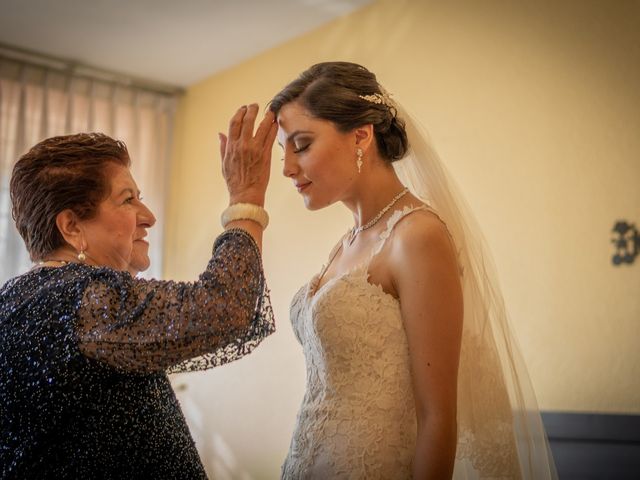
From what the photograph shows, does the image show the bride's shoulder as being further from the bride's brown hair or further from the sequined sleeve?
the sequined sleeve

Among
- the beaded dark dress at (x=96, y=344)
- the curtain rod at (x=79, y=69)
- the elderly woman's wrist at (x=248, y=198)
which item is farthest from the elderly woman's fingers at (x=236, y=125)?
the curtain rod at (x=79, y=69)

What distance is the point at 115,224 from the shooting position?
Result: 1457 mm

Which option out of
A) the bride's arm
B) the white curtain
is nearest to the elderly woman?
the bride's arm

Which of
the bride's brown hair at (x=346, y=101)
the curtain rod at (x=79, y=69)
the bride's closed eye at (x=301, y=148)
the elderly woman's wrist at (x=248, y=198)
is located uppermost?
the curtain rod at (x=79, y=69)

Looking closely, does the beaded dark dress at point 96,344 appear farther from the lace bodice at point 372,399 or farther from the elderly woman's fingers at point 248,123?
the lace bodice at point 372,399

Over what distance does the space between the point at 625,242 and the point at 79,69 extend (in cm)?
368

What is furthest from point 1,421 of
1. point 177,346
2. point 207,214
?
point 207,214

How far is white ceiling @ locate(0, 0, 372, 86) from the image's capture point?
3766mm

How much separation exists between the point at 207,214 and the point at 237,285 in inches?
142

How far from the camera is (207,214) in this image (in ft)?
15.8

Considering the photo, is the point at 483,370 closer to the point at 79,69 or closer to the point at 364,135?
the point at 364,135

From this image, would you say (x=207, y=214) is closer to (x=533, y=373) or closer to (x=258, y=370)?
(x=258, y=370)

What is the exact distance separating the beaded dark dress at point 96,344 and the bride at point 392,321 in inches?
17.0

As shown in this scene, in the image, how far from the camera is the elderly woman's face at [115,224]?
1.43 m
